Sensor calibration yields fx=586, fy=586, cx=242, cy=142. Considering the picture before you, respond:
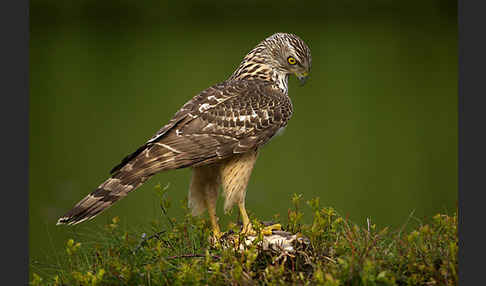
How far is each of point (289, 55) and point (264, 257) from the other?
1.27 m

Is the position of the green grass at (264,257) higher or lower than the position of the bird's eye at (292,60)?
lower

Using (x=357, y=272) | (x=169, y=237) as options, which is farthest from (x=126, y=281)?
(x=357, y=272)

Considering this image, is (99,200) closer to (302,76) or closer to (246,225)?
(246,225)

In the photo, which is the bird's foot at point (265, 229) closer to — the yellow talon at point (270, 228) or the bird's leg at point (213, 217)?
the yellow talon at point (270, 228)

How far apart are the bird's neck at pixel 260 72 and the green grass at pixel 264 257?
2.72ft

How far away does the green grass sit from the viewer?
2.64m

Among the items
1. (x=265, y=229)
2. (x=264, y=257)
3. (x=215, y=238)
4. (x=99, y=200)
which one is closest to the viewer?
(x=99, y=200)

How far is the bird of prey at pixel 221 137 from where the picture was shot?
9.53ft

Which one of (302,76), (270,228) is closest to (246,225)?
(270,228)

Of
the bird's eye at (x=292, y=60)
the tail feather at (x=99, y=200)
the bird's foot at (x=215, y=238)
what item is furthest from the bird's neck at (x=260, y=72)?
the tail feather at (x=99, y=200)

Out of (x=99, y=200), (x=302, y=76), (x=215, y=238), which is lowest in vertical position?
(x=215, y=238)

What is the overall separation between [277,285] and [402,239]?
0.74m

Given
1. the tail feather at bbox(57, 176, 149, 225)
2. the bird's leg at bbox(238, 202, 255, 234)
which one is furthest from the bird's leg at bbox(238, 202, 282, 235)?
the tail feather at bbox(57, 176, 149, 225)

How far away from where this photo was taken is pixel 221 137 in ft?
10.3
